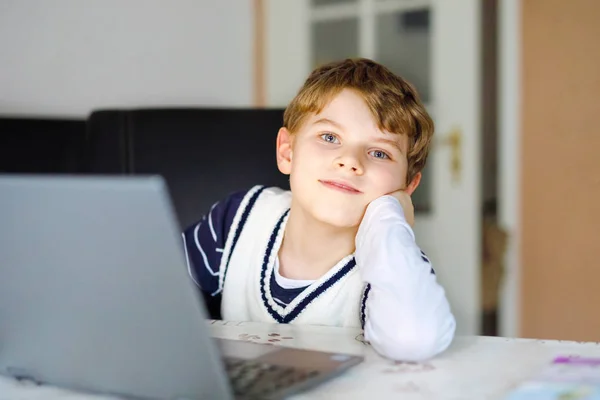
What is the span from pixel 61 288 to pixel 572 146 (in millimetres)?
2098

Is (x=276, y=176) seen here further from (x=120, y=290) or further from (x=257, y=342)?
(x=120, y=290)

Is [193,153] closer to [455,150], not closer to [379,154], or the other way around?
[379,154]

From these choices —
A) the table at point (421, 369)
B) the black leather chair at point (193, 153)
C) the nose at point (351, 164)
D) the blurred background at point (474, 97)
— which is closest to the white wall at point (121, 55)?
the blurred background at point (474, 97)

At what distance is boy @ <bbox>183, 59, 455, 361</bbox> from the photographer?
120 cm

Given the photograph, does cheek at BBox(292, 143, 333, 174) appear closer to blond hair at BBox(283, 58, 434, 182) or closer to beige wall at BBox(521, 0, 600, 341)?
blond hair at BBox(283, 58, 434, 182)

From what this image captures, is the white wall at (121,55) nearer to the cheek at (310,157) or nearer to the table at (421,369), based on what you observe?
the cheek at (310,157)

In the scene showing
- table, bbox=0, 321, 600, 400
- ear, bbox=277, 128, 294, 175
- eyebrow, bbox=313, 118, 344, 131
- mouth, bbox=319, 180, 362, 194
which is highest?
eyebrow, bbox=313, 118, 344, 131

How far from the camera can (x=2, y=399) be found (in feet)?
2.48

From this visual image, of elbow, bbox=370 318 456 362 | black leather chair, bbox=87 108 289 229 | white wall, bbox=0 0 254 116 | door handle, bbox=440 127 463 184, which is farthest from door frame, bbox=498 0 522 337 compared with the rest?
elbow, bbox=370 318 456 362

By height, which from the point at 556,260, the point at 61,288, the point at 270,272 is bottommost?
the point at 556,260

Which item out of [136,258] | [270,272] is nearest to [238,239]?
[270,272]

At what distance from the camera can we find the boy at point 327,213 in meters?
1.20

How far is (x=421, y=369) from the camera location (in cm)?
83

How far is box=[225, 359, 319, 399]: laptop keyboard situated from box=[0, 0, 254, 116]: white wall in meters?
1.40
